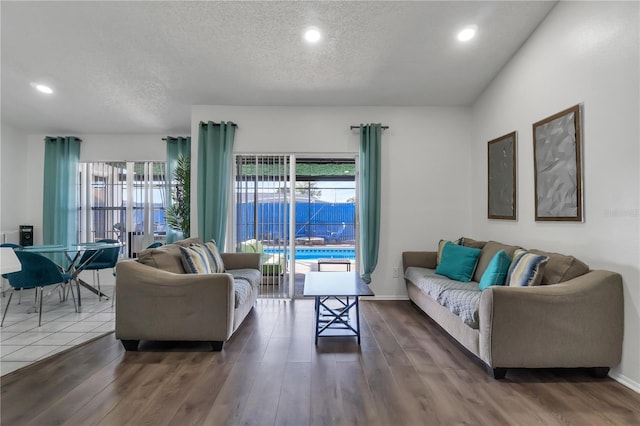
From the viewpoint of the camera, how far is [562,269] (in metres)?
2.46

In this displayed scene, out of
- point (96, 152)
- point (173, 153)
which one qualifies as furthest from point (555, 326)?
point (96, 152)

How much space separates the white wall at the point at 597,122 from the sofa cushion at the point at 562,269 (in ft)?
0.49

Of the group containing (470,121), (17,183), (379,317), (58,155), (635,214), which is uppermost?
(470,121)

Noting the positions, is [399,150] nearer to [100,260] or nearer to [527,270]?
[527,270]

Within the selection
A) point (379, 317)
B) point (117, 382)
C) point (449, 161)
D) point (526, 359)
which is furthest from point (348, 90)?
point (117, 382)

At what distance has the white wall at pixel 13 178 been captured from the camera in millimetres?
4883

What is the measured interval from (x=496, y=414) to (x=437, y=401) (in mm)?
326

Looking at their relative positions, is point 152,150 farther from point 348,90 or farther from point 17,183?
point 348,90

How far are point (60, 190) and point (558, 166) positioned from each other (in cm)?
686

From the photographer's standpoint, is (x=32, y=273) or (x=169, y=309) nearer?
(x=169, y=309)

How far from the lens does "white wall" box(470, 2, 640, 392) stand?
2.16m

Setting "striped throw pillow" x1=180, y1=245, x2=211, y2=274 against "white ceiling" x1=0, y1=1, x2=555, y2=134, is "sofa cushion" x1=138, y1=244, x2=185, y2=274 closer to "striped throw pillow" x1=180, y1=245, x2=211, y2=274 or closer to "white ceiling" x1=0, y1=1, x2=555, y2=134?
"striped throw pillow" x1=180, y1=245, x2=211, y2=274

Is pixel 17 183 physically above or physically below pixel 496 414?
above

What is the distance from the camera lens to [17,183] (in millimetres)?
5066
